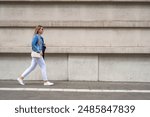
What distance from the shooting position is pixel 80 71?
10500 mm

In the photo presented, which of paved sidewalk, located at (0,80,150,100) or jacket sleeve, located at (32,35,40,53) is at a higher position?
jacket sleeve, located at (32,35,40,53)

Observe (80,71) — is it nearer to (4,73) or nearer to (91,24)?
A: (91,24)

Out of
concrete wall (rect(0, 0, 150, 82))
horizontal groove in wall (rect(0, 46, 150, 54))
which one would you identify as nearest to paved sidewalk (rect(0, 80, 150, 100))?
concrete wall (rect(0, 0, 150, 82))

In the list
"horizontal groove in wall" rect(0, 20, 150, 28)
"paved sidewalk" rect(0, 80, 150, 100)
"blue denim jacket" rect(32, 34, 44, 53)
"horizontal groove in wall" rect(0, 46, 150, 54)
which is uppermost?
"horizontal groove in wall" rect(0, 20, 150, 28)

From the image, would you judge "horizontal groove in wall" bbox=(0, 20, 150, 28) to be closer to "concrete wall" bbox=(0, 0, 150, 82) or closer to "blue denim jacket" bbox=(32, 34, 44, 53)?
"concrete wall" bbox=(0, 0, 150, 82)

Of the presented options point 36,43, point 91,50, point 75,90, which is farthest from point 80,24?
point 75,90

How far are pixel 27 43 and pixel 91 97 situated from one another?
154 inches

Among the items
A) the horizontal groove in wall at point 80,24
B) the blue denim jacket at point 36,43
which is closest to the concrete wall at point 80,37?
the horizontal groove in wall at point 80,24

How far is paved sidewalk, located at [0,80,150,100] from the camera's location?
25.9 ft

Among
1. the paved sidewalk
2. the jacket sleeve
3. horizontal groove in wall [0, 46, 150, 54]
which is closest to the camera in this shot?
the paved sidewalk

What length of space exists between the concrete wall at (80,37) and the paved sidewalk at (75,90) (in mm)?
504

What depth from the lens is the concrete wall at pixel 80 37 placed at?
34.4 ft

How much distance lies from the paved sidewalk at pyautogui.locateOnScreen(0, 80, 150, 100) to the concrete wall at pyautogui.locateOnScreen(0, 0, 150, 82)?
504mm

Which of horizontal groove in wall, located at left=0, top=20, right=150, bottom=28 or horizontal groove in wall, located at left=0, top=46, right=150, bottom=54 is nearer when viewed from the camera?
horizontal groove in wall, located at left=0, top=46, right=150, bottom=54
